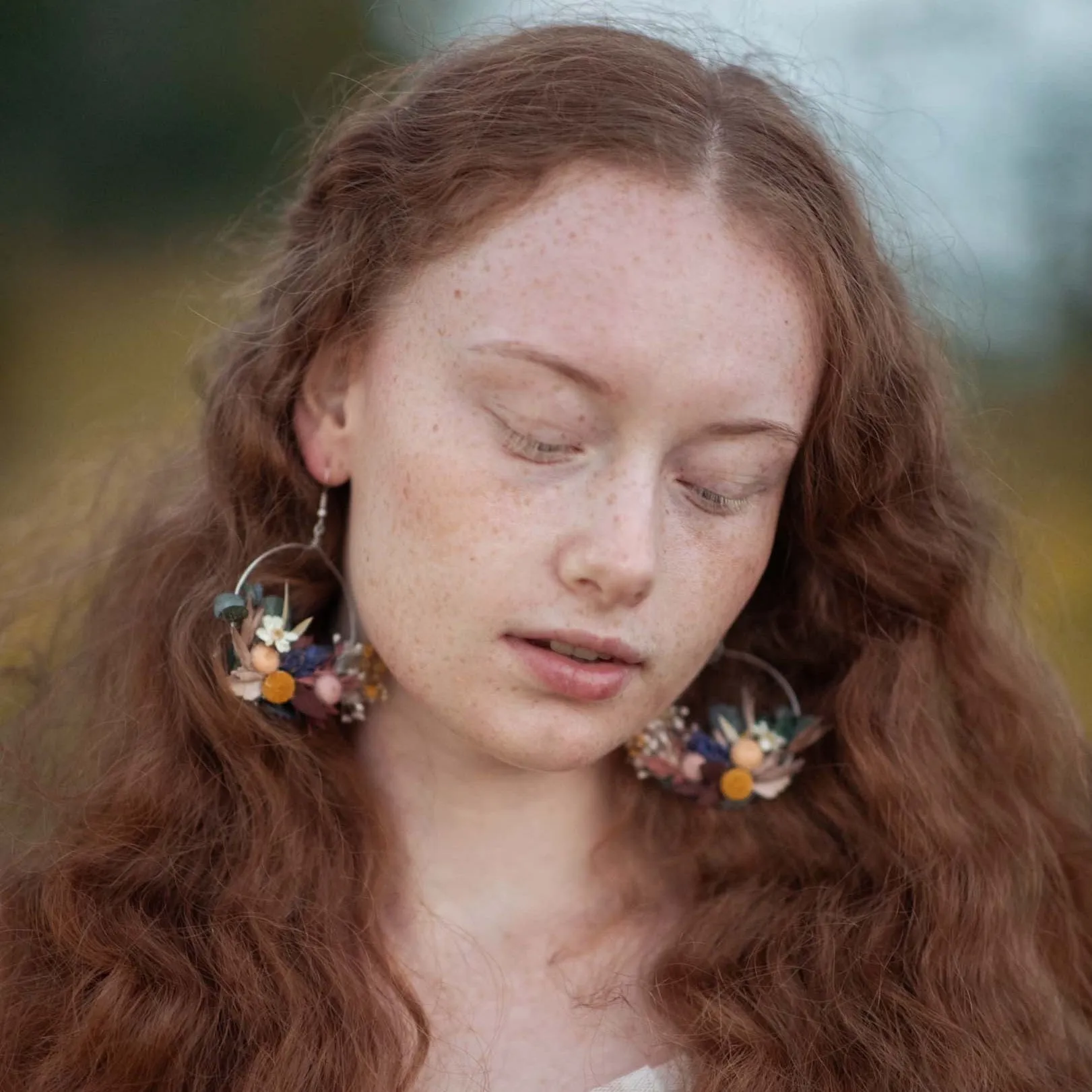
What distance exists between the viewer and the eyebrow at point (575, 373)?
5.15ft

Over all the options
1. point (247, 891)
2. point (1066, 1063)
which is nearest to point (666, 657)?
point (247, 891)

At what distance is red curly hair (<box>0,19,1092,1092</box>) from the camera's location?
1624 millimetres

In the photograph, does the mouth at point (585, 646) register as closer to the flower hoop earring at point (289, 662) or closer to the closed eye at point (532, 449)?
the closed eye at point (532, 449)

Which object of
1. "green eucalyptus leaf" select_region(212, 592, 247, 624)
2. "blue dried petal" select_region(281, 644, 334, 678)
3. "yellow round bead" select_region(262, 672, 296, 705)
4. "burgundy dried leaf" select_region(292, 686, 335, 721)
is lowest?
"burgundy dried leaf" select_region(292, 686, 335, 721)

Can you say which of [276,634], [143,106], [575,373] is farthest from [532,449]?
[143,106]

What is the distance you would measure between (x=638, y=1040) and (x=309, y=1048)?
1.44 ft

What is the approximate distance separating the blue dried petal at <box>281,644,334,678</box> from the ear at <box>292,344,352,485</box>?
25cm

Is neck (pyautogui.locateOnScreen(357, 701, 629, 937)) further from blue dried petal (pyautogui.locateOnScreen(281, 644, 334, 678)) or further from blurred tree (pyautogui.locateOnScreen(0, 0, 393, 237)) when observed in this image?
blurred tree (pyautogui.locateOnScreen(0, 0, 393, 237))

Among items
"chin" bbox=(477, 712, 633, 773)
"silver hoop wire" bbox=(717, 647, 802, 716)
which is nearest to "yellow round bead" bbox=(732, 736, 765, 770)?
"silver hoop wire" bbox=(717, 647, 802, 716)

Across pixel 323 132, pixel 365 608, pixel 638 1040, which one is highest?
pixel 323 132

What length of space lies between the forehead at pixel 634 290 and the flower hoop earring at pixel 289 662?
17.4 inches

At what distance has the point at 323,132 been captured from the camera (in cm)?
200

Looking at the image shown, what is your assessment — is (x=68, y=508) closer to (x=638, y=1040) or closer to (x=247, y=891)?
(x=247, y=891)

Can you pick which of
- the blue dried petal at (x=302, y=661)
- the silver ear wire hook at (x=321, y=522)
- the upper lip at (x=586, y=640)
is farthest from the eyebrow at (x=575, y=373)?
the blue dried petal at (x=302, y=661)
